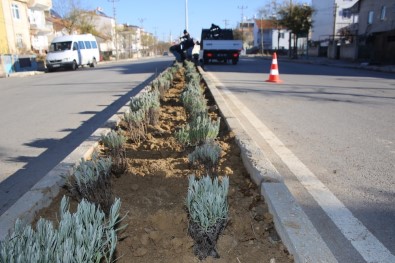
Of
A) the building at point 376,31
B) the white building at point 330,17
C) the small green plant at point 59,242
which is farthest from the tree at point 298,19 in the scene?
the small green plant at point 59,242

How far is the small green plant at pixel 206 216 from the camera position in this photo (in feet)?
7.20

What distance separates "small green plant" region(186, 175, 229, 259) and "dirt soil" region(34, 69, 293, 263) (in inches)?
3.0

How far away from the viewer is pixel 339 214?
2.93 m

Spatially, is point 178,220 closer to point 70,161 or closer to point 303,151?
point 70,161

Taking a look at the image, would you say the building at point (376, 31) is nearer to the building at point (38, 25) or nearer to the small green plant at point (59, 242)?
the small green plant at point (59, 242)

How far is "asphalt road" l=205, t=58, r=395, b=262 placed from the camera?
8.64ft

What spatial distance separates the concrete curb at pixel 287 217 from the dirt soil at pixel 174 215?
0.08 metres

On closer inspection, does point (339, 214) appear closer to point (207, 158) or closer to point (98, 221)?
point (207, 158)

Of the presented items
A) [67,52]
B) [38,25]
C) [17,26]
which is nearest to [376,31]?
[67,52]

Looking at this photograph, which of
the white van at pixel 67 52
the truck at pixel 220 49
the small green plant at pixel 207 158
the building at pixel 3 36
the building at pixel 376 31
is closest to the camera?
the small green plant at pixel 207 158

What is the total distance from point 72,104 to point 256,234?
8.40 meters

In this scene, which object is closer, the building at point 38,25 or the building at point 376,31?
the building at point 376,31

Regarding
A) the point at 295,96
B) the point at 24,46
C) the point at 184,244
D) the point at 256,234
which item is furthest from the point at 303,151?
the point at 24,46

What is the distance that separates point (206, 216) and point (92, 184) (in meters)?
0.95
